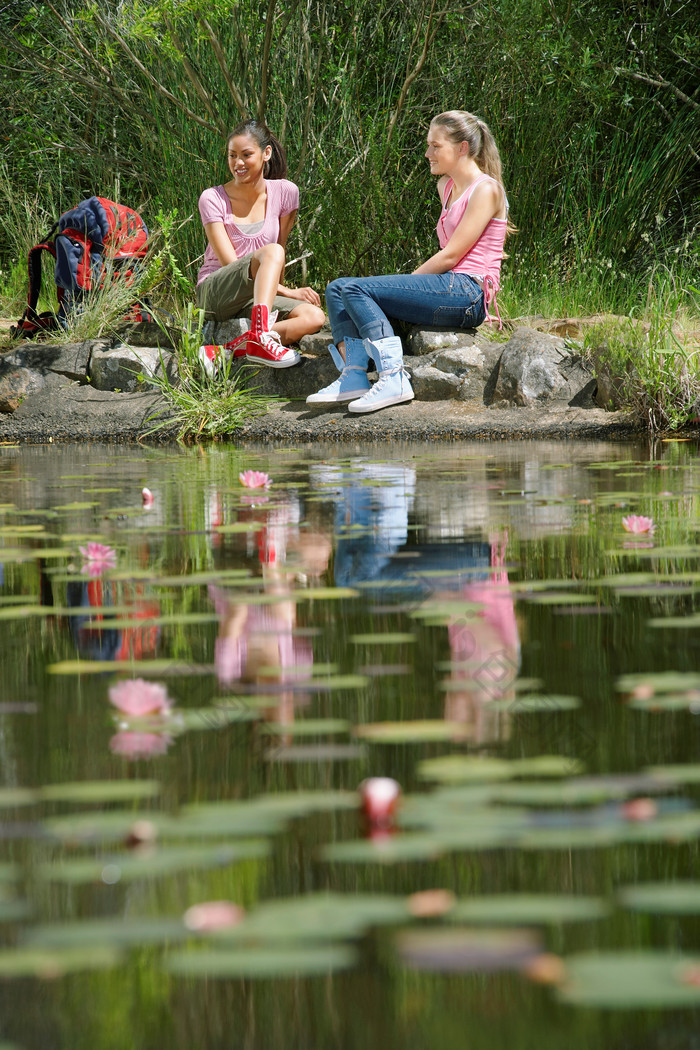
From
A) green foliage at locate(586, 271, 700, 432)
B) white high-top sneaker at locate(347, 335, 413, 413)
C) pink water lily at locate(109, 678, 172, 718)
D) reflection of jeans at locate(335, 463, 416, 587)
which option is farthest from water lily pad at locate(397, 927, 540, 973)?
white high-top sneaker at locate(347, 335, 413, 413)

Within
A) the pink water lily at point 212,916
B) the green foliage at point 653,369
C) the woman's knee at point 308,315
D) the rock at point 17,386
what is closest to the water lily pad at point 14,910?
the pink water lily at point 212,916

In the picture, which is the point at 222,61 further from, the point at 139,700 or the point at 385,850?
the point at 385,850

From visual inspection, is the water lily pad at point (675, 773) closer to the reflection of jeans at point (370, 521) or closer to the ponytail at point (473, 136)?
the reflection of jeans at point (370, 521)

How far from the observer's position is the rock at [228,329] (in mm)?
6449

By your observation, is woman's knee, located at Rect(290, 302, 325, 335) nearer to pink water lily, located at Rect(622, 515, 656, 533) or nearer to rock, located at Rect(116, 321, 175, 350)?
rock, located at Rect(116, 321, 175, 350)

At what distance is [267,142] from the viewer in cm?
628

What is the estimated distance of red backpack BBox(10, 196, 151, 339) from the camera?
692 centimetres

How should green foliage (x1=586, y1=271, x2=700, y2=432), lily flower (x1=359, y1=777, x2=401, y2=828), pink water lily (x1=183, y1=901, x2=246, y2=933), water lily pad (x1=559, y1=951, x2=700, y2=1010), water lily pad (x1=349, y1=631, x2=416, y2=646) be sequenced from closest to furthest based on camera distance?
water lily pad (x1=559, y1=951, x2=700, y2=1010) < pink water lily (x1=183, y1=901, x2=246, y2=933) < lily flower (x1=359, y1=777, x2=401, y2=828) < water lily pad (x1=349, y1=631, x2=416, y2=646) < green foliage (x1=586, y1=271, x2=700, y2=432)

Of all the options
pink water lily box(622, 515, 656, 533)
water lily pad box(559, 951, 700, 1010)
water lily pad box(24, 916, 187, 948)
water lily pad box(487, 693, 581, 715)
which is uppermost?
pink water lily box(622, 515, 656, 533)

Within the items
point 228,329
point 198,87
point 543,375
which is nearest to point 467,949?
A: point 543,375

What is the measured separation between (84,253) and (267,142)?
1.38 metres

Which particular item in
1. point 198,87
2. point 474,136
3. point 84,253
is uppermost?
point 198,87

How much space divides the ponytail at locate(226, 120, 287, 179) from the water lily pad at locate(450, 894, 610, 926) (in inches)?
228

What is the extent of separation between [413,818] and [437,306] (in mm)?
5120
